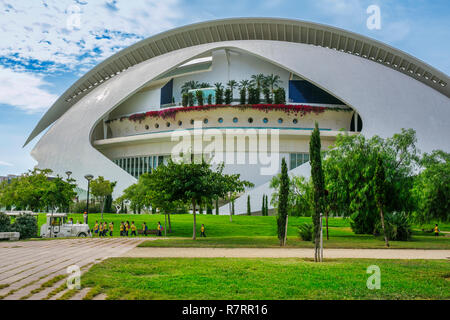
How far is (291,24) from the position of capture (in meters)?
42.5

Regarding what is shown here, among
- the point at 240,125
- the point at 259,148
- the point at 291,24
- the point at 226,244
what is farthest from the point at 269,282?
the point at 291,24

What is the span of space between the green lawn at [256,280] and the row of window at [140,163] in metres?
28.4

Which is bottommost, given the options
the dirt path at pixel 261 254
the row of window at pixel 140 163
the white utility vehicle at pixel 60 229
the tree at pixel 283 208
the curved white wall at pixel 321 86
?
the dirt path at pixel 261 254

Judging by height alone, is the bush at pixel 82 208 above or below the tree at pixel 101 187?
below

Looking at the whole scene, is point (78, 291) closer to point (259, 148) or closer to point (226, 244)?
point (226, 244)

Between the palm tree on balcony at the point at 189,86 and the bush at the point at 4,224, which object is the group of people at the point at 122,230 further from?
the palm tree on balcony at the point at 189,86

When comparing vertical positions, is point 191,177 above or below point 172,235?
above

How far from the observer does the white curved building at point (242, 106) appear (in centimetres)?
3428

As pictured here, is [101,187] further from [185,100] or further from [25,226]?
[25,226]

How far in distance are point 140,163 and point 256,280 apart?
33.0 m

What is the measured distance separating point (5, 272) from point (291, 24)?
3878 centimetres

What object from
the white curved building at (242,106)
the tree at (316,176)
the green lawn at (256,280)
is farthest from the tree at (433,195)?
the white curved building at (242,106)

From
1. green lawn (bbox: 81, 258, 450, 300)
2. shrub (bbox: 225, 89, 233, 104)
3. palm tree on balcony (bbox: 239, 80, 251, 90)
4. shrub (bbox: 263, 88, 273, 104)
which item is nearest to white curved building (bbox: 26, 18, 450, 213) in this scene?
shrub (bbox: 225, 89, 233, 104)

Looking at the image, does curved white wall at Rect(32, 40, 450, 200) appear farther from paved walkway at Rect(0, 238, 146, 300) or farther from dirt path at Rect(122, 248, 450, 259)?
paved walkway at Rect(0, 238, 146, 300)
